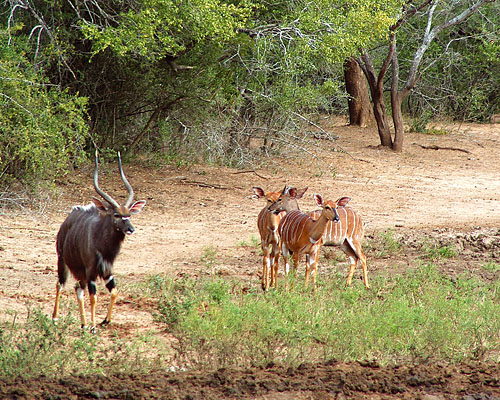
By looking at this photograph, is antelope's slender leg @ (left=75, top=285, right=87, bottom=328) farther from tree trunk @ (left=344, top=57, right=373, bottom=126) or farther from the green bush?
tree trunk @ (left=344, top=57, right=373, bottom=126)

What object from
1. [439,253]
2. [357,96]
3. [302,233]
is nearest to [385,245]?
[439,253]

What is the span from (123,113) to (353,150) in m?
5.18

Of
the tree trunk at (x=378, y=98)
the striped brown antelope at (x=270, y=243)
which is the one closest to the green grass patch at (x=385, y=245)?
the striped brown antelope at (x=270, y=243)

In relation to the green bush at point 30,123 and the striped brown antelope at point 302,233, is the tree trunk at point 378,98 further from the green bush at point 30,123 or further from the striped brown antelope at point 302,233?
the striped brown antelope at point 302,233

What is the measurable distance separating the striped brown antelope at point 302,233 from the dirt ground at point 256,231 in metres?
0.61

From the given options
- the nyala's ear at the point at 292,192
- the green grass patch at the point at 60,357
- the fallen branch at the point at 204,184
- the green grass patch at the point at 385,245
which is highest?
the nyala's ear at the point at 292,192

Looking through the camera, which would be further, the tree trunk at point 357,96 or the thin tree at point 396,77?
the tree trunk at point 357,96

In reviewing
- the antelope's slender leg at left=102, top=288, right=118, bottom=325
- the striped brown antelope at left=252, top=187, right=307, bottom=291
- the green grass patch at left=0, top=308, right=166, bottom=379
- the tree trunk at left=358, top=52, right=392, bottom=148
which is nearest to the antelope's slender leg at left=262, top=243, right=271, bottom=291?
the striped brown antelope at left=252, top=187, right=307, bottom=291

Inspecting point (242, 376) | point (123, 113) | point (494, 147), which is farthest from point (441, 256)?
point (494, 147)

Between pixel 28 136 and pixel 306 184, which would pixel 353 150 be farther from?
pixel 28 136

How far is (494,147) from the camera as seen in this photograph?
17547 millimetres

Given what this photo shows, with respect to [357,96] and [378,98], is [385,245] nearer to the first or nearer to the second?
[378,98]

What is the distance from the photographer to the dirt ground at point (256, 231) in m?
4.72

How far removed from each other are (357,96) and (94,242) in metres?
13.9
